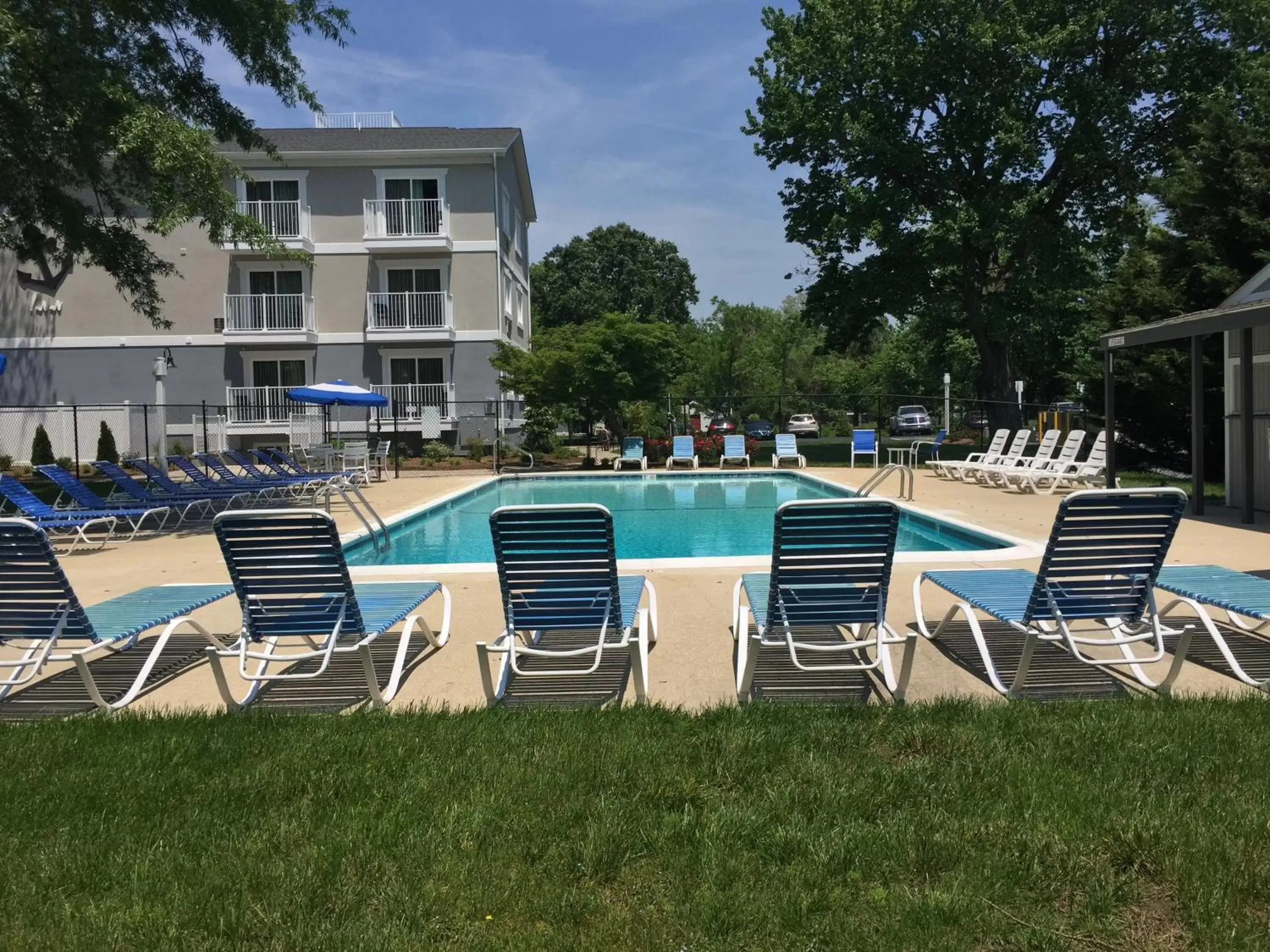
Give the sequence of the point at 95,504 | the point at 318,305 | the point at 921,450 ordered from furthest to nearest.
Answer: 1. the point at 921,450
2. the point at 318,305
3. the point at 95,504

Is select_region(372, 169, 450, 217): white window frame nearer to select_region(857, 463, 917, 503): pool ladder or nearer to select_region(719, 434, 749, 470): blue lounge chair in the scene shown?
select_region(719, 434, 749, 470): blue lounge chair

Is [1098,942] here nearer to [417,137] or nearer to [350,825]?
[350,825]

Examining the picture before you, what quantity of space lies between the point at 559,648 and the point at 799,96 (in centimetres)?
2484

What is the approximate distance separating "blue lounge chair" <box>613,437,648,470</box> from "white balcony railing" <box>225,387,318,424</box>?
11271 millimetres

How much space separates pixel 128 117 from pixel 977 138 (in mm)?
21728

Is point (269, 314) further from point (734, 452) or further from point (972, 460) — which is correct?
point (972, 460)

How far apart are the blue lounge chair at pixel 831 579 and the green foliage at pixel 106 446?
85.5 feet

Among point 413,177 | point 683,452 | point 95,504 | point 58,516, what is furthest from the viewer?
point 413,177

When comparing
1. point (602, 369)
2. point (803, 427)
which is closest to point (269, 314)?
point (602, 369)

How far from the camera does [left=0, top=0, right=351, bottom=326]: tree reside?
12555 millimetres

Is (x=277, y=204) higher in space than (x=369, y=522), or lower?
higher

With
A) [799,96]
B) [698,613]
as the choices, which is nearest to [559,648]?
[698,613]

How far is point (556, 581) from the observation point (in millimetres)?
4656

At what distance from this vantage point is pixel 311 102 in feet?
54.0
